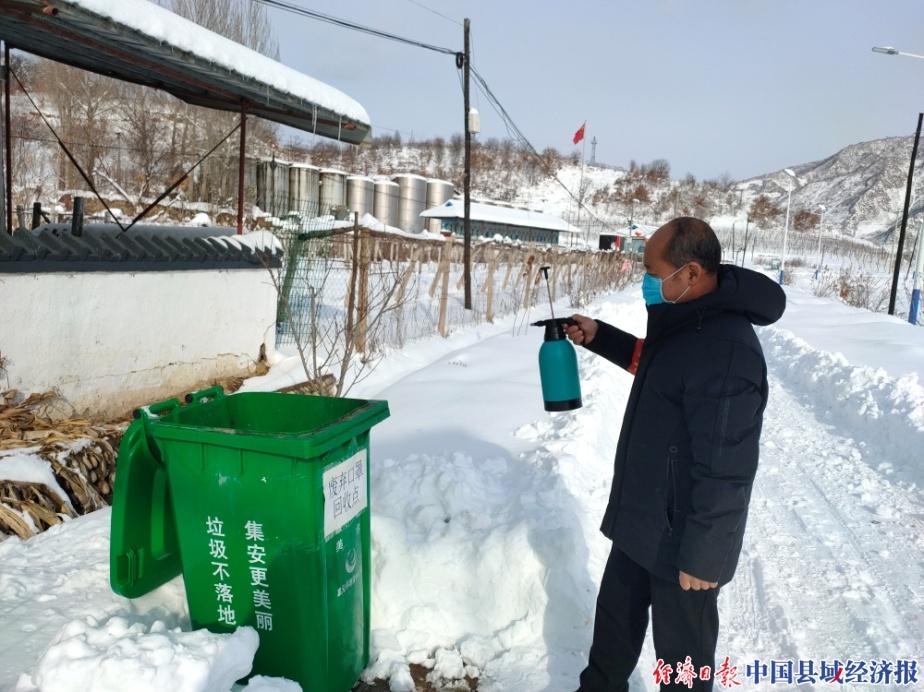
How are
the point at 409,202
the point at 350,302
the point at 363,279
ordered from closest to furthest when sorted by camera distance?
the point at 350,302
the point at 363,279
the point at 409,202

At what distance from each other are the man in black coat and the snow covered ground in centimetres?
64

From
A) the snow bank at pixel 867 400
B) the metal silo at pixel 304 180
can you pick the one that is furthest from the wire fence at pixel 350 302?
the metal silo at pixel 304 180

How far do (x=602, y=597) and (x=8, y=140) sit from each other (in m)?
7.51

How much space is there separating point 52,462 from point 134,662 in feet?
8.03

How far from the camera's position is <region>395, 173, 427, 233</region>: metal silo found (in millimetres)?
54594

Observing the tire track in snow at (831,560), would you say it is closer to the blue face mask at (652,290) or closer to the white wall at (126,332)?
the blue face mask at (652,290)

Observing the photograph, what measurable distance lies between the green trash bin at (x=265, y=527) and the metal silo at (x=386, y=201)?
166 feet

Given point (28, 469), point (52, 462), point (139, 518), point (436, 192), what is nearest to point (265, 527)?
point (139, 518)

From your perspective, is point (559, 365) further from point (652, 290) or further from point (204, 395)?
point (204, 395)

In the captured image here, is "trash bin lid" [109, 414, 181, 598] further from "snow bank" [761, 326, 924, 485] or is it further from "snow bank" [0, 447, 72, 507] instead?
"snow bank" [761, 326, 924, 485]

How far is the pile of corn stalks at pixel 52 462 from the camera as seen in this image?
336 centimetres

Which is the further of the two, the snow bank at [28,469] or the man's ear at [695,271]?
the snow bank at [28,469]

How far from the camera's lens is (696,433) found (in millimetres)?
1921

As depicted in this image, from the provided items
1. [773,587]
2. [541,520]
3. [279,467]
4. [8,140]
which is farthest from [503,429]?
[8,140]
